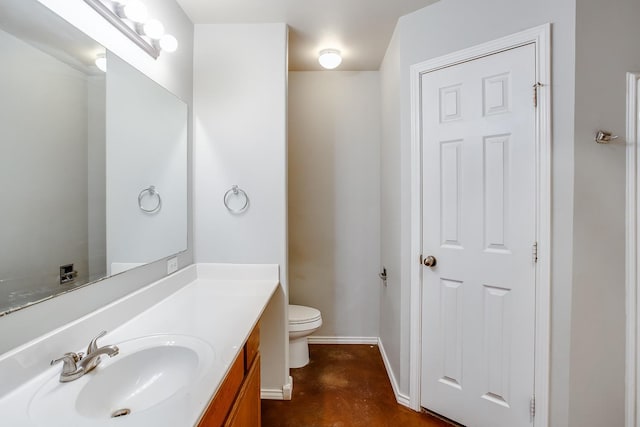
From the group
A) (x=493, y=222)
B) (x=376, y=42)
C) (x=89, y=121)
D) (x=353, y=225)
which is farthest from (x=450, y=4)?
(x=89, y=121)

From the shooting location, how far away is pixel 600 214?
1.30 metres

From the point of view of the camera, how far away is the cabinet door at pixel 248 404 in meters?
1.00

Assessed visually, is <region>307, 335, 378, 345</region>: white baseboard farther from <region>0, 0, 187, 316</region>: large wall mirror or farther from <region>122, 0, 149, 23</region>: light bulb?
<region>122, 0, 149, 23</region>: light bulb

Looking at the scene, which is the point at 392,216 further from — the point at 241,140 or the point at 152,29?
the point at 152,29

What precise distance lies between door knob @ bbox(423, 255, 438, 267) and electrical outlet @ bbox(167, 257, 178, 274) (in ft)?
4.81

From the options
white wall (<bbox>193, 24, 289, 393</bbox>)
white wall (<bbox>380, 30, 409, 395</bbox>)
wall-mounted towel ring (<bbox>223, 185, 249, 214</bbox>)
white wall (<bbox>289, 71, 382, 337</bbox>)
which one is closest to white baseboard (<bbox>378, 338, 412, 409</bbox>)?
white wall (<bbox>380, 30, 409, 395</bbox>)

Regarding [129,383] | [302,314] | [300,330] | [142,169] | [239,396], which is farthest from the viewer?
[302,314]

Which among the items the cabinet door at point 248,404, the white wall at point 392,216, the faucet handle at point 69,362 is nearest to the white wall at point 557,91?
the white wall at point 392,216

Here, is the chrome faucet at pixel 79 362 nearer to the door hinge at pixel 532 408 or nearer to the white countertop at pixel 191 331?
the white countertop at pixel 191 331

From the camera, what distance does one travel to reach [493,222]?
1.51m

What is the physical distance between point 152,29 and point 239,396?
1.60 m

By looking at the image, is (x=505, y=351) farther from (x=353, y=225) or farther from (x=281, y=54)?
(x=281, y=54)

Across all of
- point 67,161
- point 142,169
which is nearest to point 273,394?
point 142,169

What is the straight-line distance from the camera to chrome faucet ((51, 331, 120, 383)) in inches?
32.0
